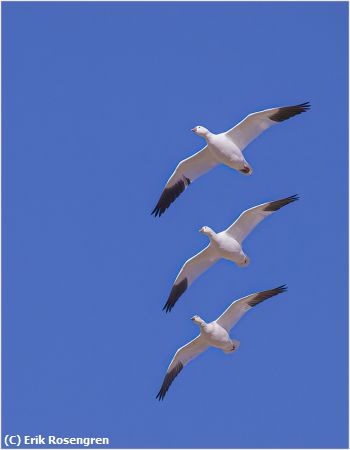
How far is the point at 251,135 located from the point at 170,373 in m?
4.94

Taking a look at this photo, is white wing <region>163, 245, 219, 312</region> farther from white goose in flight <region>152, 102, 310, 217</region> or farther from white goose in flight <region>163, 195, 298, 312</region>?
white goose in flight <region>152, 102, 310, 217</region>

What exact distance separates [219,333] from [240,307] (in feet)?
2.08

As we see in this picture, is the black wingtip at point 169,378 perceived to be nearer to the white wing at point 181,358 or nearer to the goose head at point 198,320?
the white wing at point 181,358

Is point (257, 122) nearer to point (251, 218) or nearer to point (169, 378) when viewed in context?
point (251, 218)

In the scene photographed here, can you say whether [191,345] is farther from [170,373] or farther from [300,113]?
[300,113]

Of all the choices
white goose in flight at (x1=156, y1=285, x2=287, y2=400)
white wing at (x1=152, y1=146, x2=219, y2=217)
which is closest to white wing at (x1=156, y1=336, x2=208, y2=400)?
white goose in flight at (x1=156, y1=285, x2=287, y2=400)

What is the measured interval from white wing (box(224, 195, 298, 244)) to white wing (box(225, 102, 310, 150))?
1221 millimetres

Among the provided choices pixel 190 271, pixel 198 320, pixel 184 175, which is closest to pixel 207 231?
pixel 190 271

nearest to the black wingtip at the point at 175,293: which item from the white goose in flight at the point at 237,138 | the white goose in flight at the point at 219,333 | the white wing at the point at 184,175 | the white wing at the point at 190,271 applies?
the white wing at the point at 190,271

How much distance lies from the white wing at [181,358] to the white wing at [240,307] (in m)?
0.68

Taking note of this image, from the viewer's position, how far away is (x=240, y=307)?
42.2 meters

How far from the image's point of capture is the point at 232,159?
137 feet

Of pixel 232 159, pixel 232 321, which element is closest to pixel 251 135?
pixel 232 159

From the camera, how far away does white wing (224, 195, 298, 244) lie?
41625 mm
